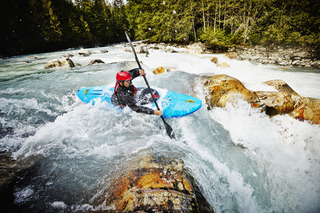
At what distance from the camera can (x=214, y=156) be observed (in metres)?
2.81

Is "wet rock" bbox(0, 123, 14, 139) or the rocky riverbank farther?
the rocky riverbank

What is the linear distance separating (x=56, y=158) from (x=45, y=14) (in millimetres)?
34384

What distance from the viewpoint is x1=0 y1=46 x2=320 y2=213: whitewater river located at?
2.05 meters

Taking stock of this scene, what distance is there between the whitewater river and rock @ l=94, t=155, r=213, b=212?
261 millimetres

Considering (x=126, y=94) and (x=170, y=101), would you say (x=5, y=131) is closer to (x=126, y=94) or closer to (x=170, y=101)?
(x=126, y=94)

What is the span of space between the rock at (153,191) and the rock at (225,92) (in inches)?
106

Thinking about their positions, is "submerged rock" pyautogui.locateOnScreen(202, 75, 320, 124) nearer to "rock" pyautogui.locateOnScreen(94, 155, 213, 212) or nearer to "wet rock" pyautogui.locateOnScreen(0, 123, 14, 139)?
"rock" pyautogui.locateOnScreen(94, 155, 213, 212)

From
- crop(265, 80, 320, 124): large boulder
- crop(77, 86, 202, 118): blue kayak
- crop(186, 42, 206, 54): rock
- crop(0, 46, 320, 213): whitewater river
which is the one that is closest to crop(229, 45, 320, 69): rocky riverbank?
crop(186, 42, 206, 54): rock

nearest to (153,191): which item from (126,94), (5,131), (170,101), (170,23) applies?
(126,94)

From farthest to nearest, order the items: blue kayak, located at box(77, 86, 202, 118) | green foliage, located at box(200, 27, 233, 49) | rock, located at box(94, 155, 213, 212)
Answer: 1. green foliage, located at box(200, 27, 233, 49)
2. blue kayak, located at box(77, 86, 202, 118)
3. rock, located at box(94, 155, 213, 212)

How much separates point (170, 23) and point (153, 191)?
2009 centimetres

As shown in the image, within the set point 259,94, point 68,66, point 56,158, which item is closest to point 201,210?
point 56,158

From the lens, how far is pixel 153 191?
5.27 ft

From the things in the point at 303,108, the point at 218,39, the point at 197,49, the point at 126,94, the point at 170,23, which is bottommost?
the point at 303,108
